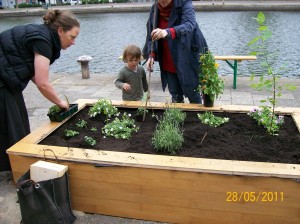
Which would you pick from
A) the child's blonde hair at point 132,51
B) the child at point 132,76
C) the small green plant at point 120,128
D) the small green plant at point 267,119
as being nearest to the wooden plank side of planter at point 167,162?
the small green plant at point 120,128

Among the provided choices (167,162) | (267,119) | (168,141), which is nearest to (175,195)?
(167,162)

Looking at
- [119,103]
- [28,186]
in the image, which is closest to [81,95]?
[119,103]

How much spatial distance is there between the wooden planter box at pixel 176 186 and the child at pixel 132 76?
5.01 ft

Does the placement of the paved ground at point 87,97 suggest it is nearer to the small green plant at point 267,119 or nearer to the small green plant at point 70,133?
the small green plant at point 70,133

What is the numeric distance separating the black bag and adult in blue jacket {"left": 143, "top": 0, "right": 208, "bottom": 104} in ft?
5.50

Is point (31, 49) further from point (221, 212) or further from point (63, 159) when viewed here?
point (221, 212)

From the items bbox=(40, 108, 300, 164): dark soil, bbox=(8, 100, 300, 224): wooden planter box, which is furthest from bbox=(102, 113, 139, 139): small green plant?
bbox=(8, 100, 300, 224): wooden planter box

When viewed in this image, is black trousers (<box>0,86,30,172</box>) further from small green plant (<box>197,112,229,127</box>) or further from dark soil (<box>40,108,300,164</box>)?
small green plant (<box>197,112,229,127</box>)

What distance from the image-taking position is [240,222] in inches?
88.4

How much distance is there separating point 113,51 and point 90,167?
38.1ft

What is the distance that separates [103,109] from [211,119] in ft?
3.77

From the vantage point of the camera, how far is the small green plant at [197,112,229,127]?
122 inches

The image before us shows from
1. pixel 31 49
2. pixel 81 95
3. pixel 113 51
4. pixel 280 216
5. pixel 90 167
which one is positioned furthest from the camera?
pixel 113 51

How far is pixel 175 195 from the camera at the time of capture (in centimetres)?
226
